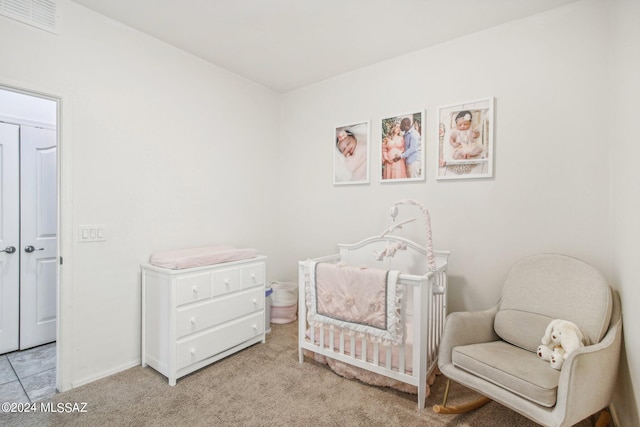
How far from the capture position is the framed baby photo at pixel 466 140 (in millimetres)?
2338

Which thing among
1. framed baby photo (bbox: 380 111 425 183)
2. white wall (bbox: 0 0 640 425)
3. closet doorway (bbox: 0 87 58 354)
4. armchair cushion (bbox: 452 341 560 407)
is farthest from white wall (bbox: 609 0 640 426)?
closet doorway (bbox: 0 87 58 354)

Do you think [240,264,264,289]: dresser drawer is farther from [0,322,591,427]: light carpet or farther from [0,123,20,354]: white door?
[0,123,20,354]: white door

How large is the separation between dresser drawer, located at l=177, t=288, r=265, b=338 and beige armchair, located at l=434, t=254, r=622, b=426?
157 centimetres

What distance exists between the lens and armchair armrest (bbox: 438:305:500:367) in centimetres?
175

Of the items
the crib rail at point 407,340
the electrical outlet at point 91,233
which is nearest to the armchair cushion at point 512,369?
the crib rail at point 407,340

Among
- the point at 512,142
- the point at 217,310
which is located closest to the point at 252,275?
the point at 217,310

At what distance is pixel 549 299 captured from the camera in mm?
1847

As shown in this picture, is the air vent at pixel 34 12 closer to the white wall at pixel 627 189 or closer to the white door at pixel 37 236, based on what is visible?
the white door at pixel 37 236

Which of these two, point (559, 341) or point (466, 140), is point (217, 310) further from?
point (466, 140)

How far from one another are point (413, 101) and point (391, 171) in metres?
0.64

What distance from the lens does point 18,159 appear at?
8.52 feet

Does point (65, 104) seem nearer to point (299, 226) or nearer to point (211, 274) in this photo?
point (211, 274)

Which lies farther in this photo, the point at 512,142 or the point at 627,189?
the point at 512,142

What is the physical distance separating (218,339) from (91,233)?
46.8 inches
